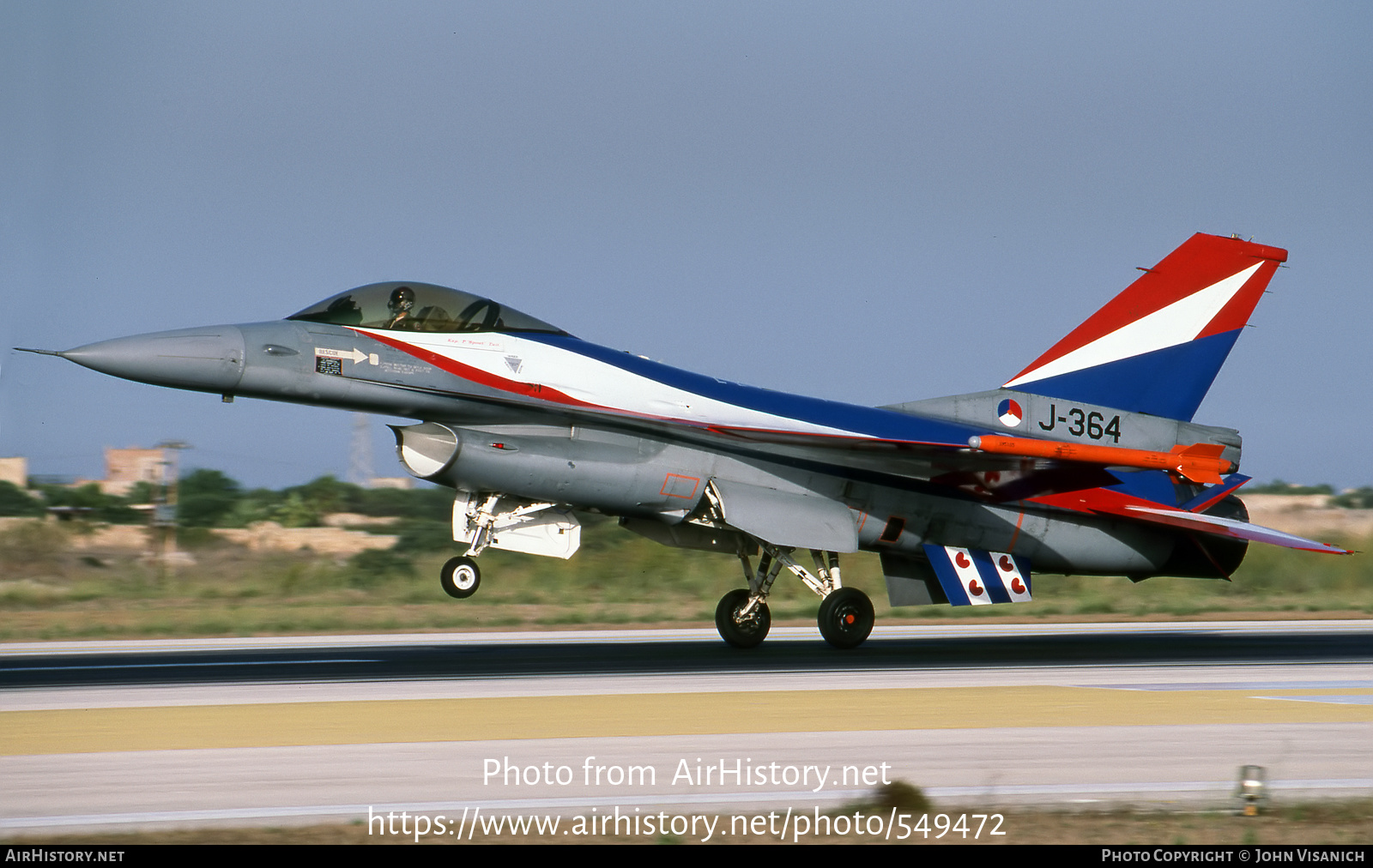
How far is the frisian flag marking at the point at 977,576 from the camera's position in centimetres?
1579

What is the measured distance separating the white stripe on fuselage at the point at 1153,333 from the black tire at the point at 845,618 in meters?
3.68

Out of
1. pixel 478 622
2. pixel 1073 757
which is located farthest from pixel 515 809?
pixel 478 622

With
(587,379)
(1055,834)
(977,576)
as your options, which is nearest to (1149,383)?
(977,576)

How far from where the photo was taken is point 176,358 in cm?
1254

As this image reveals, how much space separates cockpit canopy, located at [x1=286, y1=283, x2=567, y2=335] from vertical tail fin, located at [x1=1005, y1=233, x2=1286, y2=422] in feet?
23.6

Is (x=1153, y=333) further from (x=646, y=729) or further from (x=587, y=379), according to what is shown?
(x=646, y=729)

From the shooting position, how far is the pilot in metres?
13.7

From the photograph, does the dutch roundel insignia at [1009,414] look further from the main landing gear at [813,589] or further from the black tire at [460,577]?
the black tire at [460,577]

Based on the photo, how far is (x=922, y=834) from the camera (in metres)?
6.42

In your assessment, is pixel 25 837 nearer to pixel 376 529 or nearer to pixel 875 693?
pixel 875 693

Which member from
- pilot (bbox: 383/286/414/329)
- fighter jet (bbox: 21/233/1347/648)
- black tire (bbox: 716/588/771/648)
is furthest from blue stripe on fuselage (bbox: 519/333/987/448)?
black tire (bbox: 716/588/771/648)

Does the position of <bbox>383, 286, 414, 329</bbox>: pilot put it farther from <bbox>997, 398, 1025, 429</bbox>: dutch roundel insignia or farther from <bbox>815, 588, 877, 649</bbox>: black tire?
<bbox>997, 398, 1025, 429</bbox>: dutch roundel insignia

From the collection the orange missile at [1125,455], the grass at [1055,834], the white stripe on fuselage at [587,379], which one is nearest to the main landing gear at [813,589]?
the white stripe on fuselage at [587,379]

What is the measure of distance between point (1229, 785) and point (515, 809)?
418 cm
